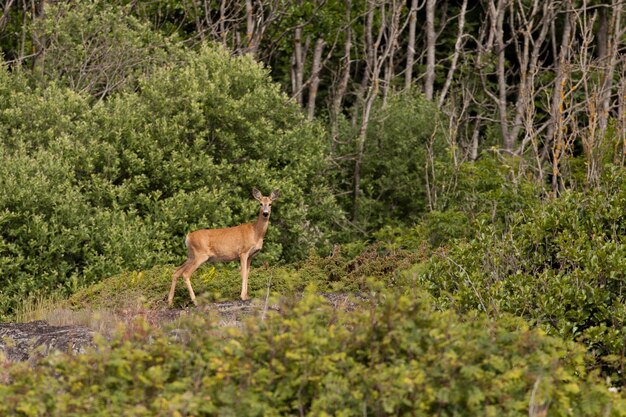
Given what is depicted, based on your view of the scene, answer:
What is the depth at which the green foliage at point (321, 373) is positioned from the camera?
7062mm

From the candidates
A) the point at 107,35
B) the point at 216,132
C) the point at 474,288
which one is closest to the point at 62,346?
the point at 474,288

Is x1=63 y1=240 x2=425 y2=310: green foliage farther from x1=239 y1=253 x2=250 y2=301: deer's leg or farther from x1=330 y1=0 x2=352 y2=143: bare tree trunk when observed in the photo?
x1=330 y1=0 x2=352 y2=143: bare tree trunk

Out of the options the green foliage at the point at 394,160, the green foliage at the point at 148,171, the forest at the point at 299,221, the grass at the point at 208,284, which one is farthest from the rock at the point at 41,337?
the green foliage at the point at 394,160

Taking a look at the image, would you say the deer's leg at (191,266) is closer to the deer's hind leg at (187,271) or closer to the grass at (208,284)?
the deer's hind leg at (187,271)

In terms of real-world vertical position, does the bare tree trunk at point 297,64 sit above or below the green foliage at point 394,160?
above

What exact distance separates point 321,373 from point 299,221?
15.3 metres

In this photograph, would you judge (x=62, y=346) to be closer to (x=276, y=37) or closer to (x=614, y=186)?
(x=614, y=186)

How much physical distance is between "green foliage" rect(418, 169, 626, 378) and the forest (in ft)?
0.09

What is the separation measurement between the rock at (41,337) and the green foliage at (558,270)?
341 centimetres

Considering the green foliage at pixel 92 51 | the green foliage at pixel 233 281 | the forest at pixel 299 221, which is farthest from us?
the green foliage at pixel 92 51

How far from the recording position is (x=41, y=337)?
40.6 feet

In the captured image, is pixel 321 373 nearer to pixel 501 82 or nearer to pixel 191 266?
pixel 191 266

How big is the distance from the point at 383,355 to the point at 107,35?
715 inches

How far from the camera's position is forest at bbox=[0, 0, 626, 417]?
7293 millimetres
